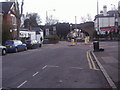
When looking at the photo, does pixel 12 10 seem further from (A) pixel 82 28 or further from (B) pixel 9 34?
(A) pixel 82 28

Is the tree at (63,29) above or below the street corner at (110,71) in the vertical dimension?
above

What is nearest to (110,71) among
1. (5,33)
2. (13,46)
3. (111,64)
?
(111,64)

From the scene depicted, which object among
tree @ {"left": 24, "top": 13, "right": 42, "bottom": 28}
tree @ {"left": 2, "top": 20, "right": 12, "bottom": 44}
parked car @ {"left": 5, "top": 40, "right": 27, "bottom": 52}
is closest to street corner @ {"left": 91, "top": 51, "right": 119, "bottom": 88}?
parked car @ {"left": 5, "top": 40, "right": 27, "bottom": 52}

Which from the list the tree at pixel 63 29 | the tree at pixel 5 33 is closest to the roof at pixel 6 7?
the tree at pixel 5 33

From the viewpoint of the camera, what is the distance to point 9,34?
3784 centimetres

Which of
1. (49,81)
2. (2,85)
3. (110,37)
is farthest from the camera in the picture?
(110,37)

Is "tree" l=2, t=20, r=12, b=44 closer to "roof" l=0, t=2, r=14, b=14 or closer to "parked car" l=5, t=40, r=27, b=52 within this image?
"parked car" l=5, t=40, r=27, b=52

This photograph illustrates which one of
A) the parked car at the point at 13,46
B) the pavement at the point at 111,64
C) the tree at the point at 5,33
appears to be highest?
the tree at the point at 5,33

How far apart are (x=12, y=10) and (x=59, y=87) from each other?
143ft

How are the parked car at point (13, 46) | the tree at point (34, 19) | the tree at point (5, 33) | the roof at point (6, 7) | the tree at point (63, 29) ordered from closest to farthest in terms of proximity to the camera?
the parked car at point (13, 46), the tree at point (5, 33), the roof at point (6, 7), the tree at point (63, 29), the tree at point (34, 19)

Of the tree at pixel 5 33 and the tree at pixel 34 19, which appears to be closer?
the tree at pixel 5 33

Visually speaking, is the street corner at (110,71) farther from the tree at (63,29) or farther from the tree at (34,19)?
the tree at (34,19)

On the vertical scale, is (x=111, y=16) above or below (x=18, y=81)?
above

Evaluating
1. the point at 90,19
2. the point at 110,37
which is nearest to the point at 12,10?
the point at 110,37
